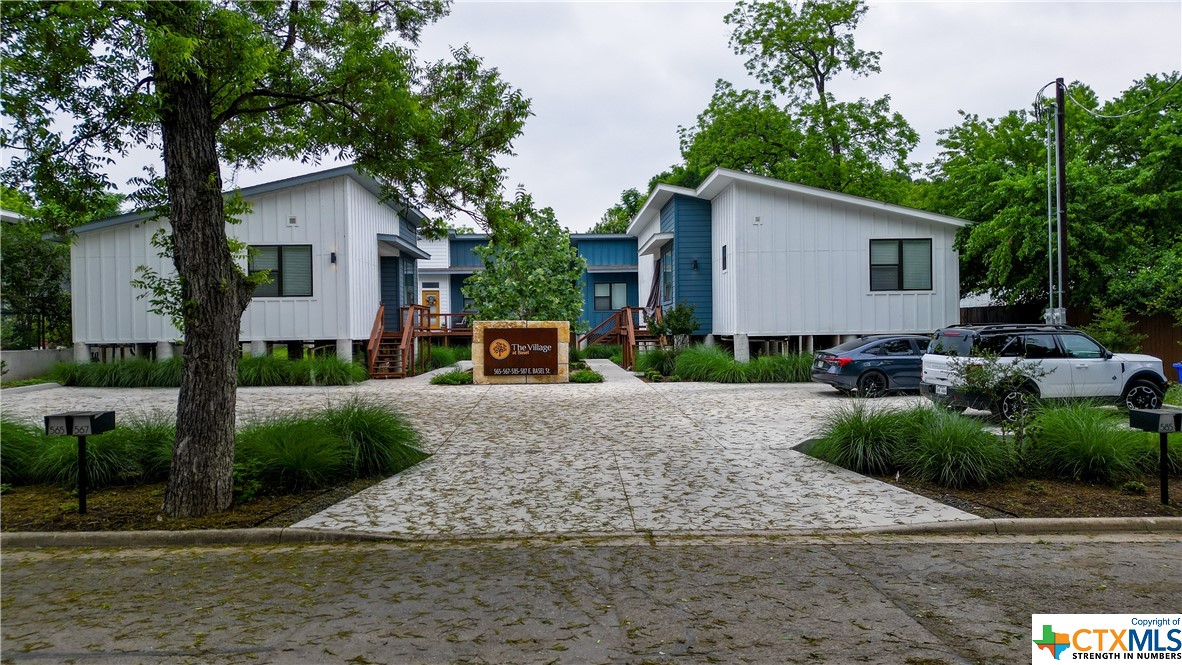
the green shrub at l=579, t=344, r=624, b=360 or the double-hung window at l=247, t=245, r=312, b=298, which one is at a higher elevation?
the double-hung window at l=247, t=245, r=312, b=298

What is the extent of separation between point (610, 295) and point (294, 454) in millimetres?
31371

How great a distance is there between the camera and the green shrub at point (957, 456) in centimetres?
860

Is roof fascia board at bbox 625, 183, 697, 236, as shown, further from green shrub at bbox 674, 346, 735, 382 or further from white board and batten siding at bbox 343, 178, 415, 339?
white board and batten siding at bbox 343, 178, 415, 339

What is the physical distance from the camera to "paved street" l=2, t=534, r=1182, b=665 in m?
4.49

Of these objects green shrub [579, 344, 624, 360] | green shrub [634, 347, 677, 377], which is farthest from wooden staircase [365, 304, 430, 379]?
green shrub [579, 344, 624, 360]

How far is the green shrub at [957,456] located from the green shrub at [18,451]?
33.3 feet

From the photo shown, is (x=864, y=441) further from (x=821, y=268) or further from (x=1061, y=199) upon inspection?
(x=821, y=268)

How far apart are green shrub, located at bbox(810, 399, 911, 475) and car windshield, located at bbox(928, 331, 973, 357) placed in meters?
3.64

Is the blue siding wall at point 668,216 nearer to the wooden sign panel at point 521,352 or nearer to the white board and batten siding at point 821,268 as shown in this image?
the white board and batten siding at point 821,268

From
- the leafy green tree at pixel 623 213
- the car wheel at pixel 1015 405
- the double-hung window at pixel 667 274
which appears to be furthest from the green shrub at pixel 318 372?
the leafy green tree at pixel 623 213

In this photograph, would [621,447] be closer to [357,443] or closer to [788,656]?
[357,443]

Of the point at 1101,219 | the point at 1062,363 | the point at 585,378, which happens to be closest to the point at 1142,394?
the point at 1062,363

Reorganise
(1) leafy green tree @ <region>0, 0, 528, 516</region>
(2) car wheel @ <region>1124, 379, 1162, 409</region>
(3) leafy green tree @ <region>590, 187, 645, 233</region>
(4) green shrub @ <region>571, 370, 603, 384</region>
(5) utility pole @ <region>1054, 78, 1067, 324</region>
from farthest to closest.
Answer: (3) leafy green tree @ <region>590, 187, 645, 233</region>
(4) green shrub @ <region>571, 370, 603, 384</region>
(5) utility pole @ <region>1054, 78, 1067, 324</region>
(2) car wheel @ <region>1124, 379, 1162, 409</region>
(1) leafy green tree @ <region>0, 0, 528, 516</region>

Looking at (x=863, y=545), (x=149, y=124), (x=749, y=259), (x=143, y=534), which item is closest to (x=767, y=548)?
(x=863, y=545)
